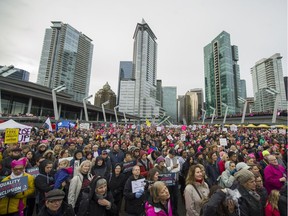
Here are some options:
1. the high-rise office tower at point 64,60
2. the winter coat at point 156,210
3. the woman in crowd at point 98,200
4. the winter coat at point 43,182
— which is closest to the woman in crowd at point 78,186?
the woman in crowd at point 98,200

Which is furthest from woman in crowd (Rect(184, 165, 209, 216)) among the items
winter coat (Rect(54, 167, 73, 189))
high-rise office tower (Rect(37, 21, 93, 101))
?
high-rise office tower (Rect(37, 21, 93, 101))

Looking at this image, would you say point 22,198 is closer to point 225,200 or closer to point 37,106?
point 225,200

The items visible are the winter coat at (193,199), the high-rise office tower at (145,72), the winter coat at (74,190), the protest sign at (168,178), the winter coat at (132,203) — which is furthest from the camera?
the high-rise office tower at (145,72)

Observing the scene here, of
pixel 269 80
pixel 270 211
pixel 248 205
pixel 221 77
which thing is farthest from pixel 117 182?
pixel 269 80

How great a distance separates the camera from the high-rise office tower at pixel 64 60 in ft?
389

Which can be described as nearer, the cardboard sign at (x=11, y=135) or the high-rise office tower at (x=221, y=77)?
the cardboard sign at (x=11, y=135)

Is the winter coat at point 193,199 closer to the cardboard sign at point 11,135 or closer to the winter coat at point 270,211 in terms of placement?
the winter coat at point 270,211

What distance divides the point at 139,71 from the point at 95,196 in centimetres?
14869

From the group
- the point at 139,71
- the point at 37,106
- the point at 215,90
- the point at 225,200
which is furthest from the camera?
the point at 139,71

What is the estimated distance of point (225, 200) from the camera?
219cm

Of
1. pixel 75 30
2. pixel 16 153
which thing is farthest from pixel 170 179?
pixel 75 30

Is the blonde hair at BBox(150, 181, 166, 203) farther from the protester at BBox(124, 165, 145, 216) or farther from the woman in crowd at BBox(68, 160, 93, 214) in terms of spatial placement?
the woman in crowd at BBox(68, 160, 93, 214)

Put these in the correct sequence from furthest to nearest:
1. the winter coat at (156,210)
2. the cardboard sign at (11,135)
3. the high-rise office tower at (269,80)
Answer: the high-rise office tower at (269,80) → the cardboard sign at (11,135) → the winter coat at (156,210)

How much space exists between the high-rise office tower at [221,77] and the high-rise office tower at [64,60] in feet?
359
